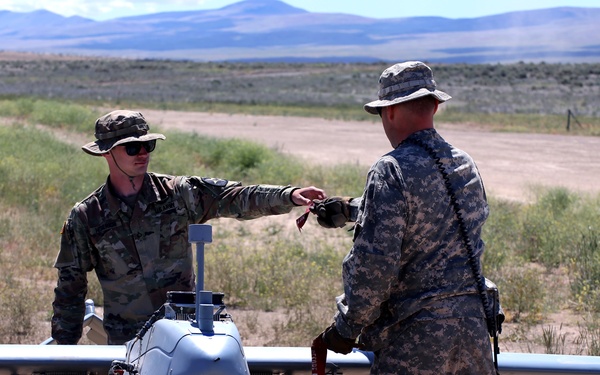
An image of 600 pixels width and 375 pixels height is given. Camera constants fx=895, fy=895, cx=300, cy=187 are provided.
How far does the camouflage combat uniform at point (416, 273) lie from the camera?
2.92m

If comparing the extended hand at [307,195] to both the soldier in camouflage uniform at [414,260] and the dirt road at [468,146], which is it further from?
the dirt road at [468,146]

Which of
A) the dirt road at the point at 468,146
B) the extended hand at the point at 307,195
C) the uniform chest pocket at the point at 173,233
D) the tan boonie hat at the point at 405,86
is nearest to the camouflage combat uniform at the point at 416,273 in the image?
the tan boonie hat at the point at 405,86

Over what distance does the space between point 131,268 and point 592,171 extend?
62.5 ft

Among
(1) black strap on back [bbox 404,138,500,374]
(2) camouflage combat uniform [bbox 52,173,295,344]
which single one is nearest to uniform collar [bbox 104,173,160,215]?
(2) camouflage combat uniform [bbox 52,173,295,344]

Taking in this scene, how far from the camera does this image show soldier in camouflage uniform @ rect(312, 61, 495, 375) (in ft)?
9.59

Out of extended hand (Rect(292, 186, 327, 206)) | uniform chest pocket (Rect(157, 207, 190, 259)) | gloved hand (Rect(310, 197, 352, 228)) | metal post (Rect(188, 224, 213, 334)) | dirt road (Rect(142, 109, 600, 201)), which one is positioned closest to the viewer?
metal post (Rect(188, 224, 213, 334))

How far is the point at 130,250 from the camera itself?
3.99 meters

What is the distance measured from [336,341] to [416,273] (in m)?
0.36

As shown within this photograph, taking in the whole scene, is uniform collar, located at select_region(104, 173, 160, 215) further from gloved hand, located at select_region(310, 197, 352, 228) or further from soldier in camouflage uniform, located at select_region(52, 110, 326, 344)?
gloved hand, located at select_region(310, 197, 352, 228)

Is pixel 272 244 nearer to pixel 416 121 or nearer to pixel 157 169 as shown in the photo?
pixel 157 169

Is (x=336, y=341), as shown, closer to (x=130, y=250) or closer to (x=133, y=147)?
(x=130, y=250)

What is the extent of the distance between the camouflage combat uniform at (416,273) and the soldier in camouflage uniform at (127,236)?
0.96 m

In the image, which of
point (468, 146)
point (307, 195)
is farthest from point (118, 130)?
point (468, 146)

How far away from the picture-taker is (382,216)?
291cm
